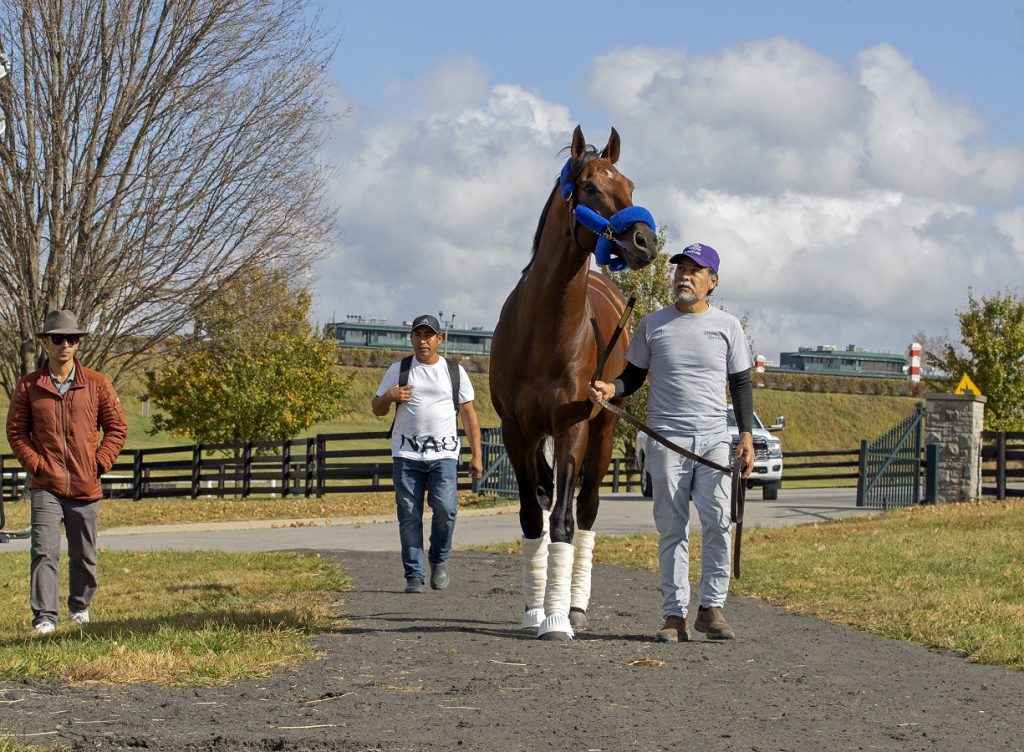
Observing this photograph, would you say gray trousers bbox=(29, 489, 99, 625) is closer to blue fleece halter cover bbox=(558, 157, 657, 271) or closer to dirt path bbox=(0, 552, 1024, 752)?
dirt path bbox=(0, 552, 1024, 752)

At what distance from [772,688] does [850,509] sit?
17.5m

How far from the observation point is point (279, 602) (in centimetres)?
913

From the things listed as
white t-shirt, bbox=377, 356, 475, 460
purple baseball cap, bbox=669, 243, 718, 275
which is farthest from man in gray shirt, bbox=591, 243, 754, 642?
white t-shirt, bbox=377, 356, 475, 460

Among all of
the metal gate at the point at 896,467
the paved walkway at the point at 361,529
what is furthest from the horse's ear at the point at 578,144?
the metal gate at the point at 896,467

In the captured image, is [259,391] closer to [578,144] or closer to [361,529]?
[361,529]

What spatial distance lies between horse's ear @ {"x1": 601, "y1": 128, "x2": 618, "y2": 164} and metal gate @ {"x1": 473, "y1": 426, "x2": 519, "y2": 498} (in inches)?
761

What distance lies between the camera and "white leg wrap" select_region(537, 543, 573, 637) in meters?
7.26

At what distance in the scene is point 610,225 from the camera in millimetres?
6836

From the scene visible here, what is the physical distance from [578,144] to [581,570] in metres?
2.51

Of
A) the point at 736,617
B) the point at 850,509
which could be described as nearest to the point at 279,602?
the point at 736,617

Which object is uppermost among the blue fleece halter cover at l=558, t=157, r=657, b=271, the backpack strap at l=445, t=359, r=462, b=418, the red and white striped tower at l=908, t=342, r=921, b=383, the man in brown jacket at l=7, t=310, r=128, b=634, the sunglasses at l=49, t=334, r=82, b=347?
the red and white striped tower at l=908, t=342, r=921, b=383

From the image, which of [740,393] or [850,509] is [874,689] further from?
[850,509]

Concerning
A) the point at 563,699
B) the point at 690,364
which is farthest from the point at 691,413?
the point at 563,699

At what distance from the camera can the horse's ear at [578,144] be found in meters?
7.29
